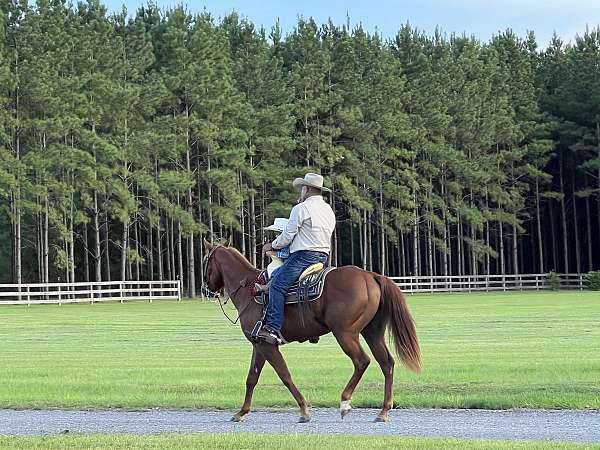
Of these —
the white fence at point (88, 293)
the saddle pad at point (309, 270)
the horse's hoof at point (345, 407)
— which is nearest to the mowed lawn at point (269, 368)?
the horse's hoof at point (345, 407)

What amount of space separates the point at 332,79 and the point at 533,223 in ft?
75.3

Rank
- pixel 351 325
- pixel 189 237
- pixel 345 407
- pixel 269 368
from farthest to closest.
A: pixel 189 237, pixel 269 368, pixel 351 325, pixel 345 407

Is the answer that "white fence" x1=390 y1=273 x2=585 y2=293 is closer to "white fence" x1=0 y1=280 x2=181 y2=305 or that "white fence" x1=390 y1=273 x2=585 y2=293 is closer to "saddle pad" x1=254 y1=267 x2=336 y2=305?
"white fence" x1=0 y1=280 x2=181 y2=305

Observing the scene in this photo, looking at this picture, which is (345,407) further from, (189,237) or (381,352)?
(189,237)

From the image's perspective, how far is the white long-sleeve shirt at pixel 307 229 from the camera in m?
12.2

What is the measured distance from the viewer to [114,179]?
58750 mm

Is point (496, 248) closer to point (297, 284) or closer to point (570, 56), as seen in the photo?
point (570, 56)

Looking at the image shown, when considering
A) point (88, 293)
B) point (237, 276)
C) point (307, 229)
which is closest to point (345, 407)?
point (307, 229)

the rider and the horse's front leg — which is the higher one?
the rider

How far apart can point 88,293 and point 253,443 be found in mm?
43255

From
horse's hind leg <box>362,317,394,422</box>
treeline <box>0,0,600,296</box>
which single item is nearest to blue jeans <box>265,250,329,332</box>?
horse's hind leg <box>362,317,394,422</box>

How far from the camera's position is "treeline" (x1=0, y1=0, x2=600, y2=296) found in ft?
188

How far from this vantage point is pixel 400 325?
12.2 m

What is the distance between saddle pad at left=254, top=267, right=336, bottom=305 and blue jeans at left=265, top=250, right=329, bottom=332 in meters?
0.06
